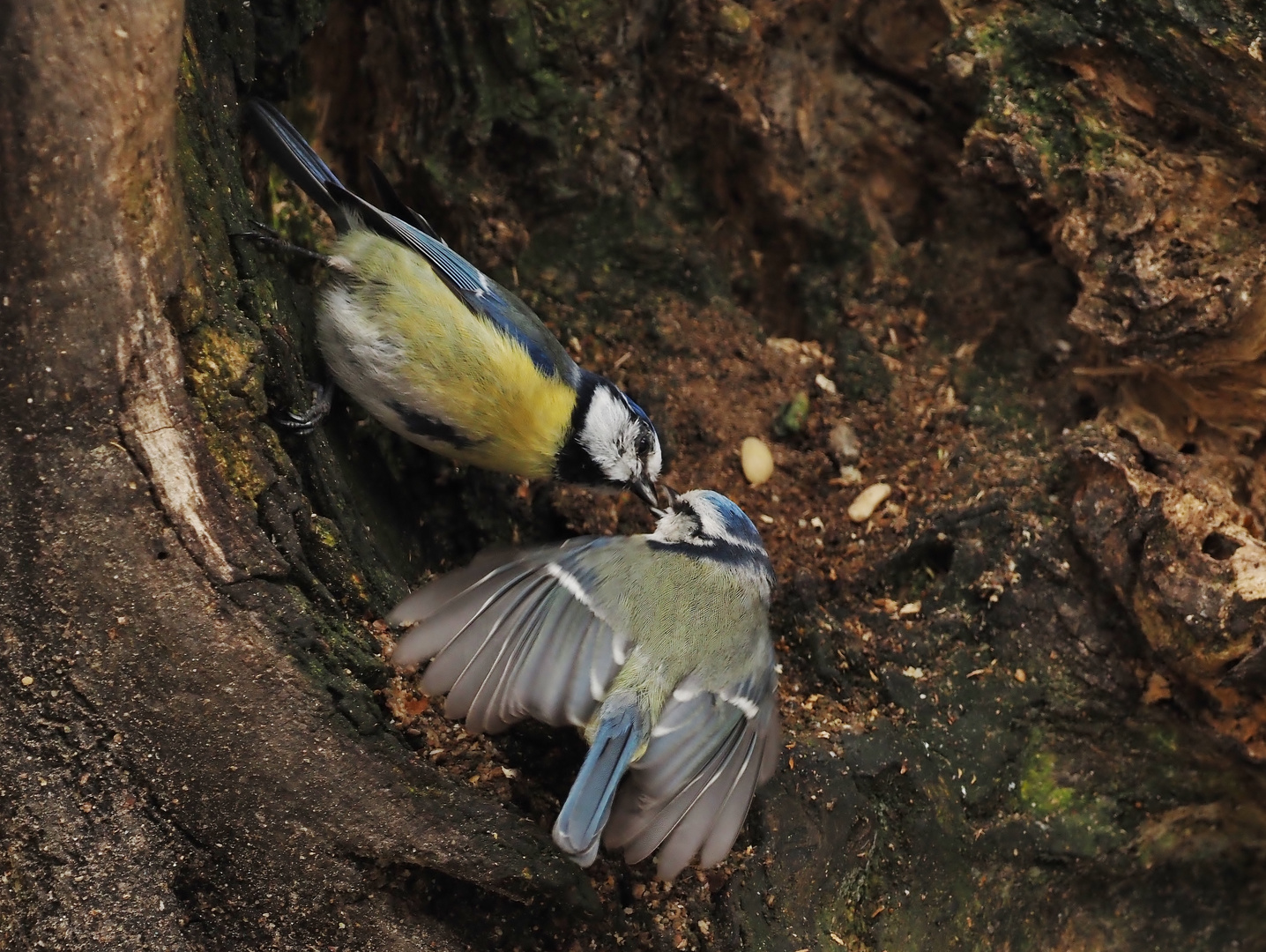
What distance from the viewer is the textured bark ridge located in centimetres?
157

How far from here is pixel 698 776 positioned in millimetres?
1950

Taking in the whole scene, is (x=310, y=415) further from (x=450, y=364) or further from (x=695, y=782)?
(x=695, y=782)

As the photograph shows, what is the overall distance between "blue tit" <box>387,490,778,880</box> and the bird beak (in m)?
0.30

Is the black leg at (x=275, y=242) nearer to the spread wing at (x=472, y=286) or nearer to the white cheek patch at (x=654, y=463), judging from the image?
the spread wing at (x=472, y=286)

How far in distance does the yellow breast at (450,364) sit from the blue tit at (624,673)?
35 cm

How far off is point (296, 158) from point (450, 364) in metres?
0.55

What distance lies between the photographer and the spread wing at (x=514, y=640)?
1.83 metres

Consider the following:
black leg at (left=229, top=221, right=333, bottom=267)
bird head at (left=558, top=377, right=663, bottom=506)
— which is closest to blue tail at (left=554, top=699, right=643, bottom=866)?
bird head at (left=558, top=377, right=663, bottom=506)

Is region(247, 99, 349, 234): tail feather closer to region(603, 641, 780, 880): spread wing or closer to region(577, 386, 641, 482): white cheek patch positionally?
region(577, 386, 641, 482): white cheek patch

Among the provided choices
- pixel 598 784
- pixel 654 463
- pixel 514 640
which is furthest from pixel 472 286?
pixel 598 784

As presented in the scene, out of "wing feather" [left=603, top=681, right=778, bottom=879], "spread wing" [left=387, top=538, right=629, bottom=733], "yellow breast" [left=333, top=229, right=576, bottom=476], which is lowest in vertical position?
"wing feather" [left=603, top=681, right=778, bottom=879]

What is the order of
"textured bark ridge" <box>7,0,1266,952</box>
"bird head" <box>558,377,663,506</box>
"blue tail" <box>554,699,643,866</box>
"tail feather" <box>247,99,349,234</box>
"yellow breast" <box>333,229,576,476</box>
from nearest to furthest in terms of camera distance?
"textured bark ridge" <box>7,0,1266,952</box>, "blue tail" <box>554,699,643,866</box>, "tail feather" <box>247,99,349,234</box>, "yellow breast" <box>333,229,576,476</box>, "bird head" <box>558,377,663,506</box>

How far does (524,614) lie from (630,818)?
0.41 m

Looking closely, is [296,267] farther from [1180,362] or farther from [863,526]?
[1180,362]
